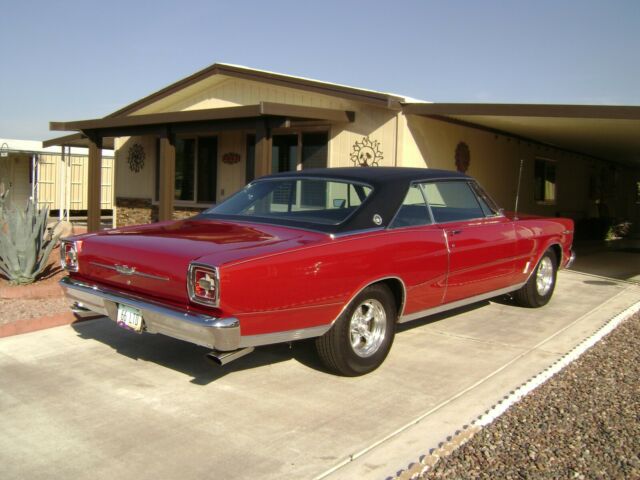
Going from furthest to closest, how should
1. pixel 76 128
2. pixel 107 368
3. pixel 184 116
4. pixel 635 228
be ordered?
1. pixel 635 228
2. pixel 76 128
3. pixel 184 116
4. pixel 107 368

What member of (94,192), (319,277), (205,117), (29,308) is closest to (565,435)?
(319,277)

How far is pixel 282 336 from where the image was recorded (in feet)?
12.5

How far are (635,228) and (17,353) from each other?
879 inches

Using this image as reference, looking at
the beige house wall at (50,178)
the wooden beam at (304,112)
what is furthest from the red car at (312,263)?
the beige house wall at (50,178)

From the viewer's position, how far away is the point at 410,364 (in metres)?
4.77

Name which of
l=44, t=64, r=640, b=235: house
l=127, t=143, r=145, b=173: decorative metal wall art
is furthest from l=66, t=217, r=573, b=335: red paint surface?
l=127, t=143, r=145, b=173: decorative metal wall art

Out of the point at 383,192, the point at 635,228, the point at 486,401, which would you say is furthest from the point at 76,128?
the point at 635,228

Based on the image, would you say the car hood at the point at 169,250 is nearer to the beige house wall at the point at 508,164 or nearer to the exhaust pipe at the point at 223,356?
the exhaust pipe at the point at 223,356

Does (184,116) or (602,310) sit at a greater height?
(184,116)

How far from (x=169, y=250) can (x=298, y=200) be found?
1.55 m

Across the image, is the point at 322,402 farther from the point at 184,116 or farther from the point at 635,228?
the point at 635,228

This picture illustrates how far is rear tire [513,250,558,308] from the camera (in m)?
6.57

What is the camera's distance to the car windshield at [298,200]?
15.5 ft

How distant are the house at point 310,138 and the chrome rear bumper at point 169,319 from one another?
5.72 m
